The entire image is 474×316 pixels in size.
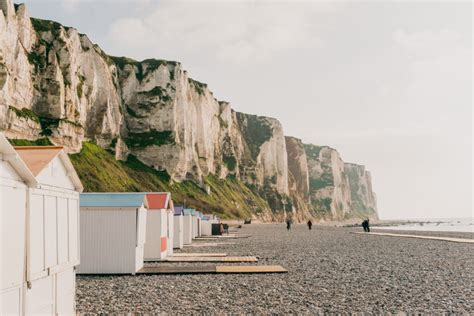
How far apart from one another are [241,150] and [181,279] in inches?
6643

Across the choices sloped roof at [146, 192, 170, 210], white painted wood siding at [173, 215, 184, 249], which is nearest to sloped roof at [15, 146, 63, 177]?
sloped roof at [146, 192, 170, 210]

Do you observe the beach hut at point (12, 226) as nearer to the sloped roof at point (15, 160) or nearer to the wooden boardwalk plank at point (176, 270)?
the sloped roof at point (15, 160)

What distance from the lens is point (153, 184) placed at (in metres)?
121

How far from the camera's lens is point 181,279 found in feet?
68.4

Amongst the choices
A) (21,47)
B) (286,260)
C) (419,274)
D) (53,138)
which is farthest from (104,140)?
(419,274)

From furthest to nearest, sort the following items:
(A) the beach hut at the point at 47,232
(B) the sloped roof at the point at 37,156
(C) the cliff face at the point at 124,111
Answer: (C) the cliff face at the point at 124,111 < (B) the sloped roof at the point at 37,156 < (A) the beach hut at the point at 47,232

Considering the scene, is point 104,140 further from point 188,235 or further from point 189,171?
point 188,235

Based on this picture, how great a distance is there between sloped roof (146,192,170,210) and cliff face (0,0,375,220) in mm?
62245

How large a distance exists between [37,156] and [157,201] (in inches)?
716

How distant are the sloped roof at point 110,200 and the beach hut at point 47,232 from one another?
8.82 metres

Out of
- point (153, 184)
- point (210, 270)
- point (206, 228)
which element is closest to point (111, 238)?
point (210, 270)

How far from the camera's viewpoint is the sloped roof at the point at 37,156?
37.1 ft

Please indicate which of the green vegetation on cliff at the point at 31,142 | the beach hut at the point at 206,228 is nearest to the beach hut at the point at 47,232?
the beach hut at the point at 206,228

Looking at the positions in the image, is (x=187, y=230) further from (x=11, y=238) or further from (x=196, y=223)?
(x=11, y=238)
